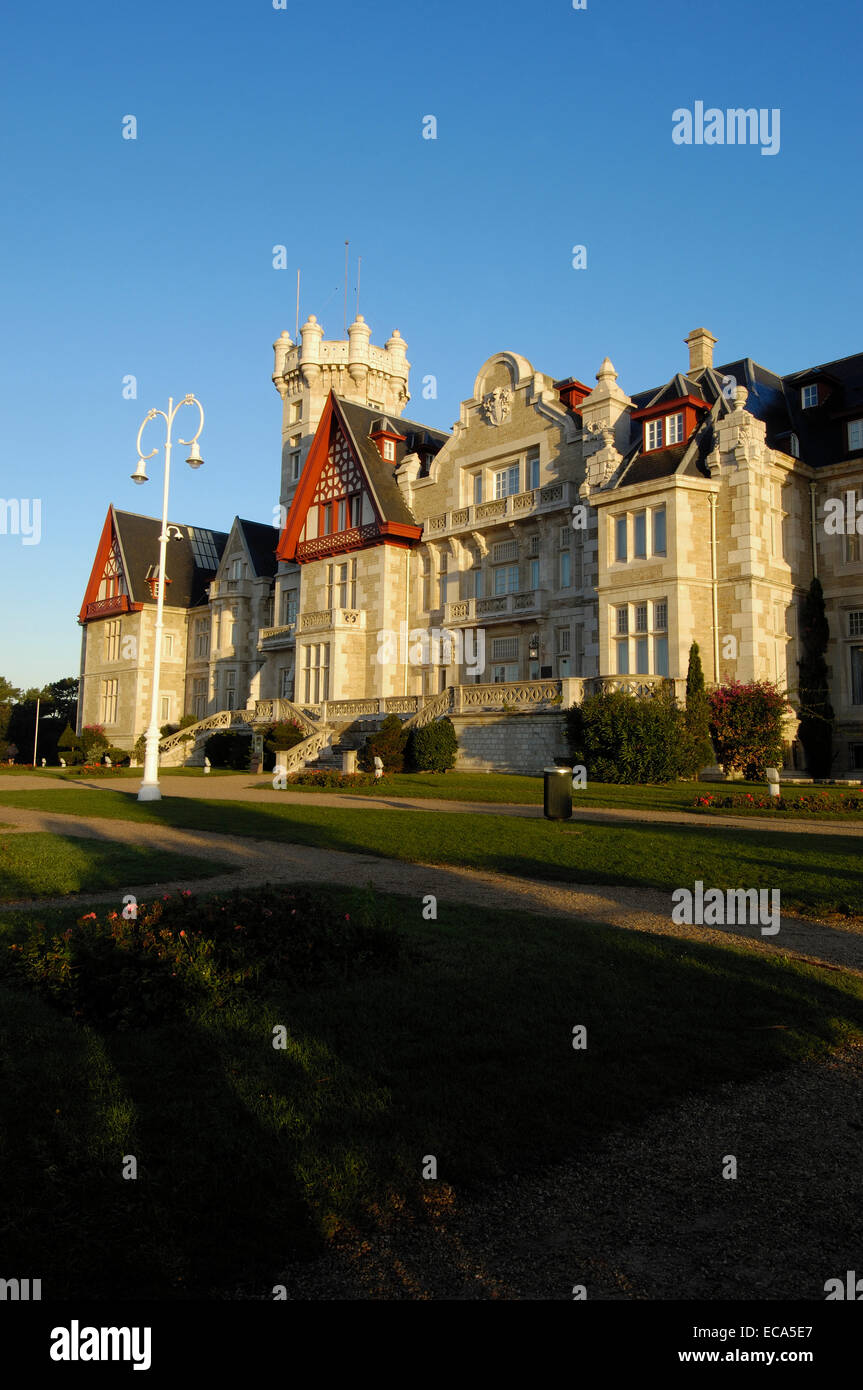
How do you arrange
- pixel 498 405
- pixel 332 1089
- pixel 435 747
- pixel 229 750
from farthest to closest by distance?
1. pixel 229 750
2. pixel 498 405
3. pixel 435 747
4. pixel 332 1089

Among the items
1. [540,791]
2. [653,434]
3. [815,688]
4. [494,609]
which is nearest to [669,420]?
[653,434]

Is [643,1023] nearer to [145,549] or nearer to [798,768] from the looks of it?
[798,768]

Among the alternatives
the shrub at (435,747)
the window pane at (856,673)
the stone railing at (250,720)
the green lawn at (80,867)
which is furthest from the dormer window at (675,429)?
the green lawn at (80,867)

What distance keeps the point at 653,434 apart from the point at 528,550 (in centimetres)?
730

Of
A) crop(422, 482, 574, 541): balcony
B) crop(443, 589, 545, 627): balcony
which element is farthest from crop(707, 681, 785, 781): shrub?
crop(422, 482, 574, 541): balcony

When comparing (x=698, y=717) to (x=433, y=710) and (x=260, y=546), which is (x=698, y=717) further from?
(x=260, y=546)

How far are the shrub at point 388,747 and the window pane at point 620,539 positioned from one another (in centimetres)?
994

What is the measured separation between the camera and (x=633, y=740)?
2631 centimetres

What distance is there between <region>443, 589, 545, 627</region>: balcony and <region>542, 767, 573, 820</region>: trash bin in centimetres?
2041

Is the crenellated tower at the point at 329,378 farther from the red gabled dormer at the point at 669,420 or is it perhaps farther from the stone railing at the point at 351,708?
the red gabled dormer at the point at 669,420

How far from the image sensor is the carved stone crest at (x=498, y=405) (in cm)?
3912

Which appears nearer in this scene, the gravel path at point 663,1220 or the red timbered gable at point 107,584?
the gravel path at point 663,1220

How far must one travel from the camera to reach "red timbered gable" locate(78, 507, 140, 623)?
62.1 metres
